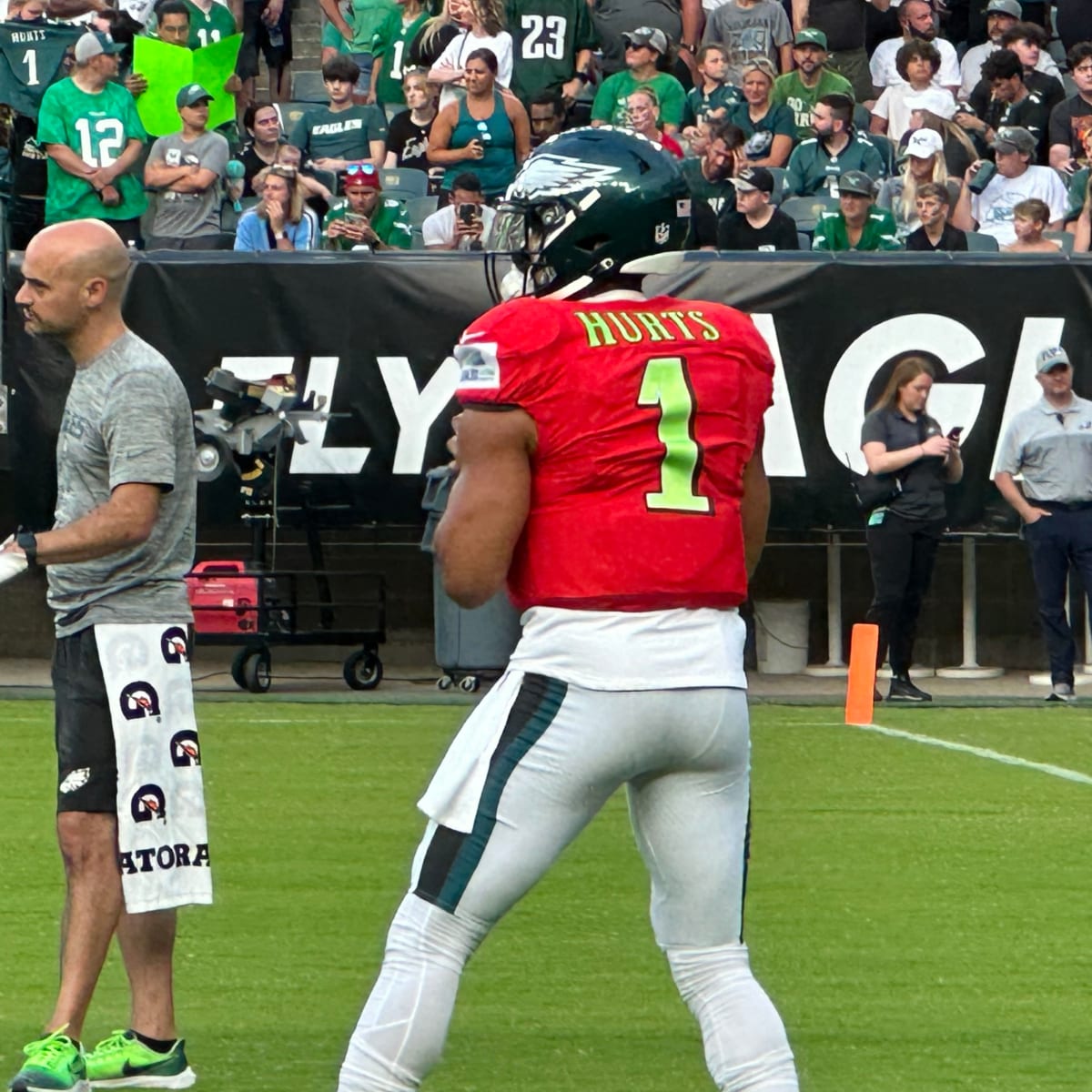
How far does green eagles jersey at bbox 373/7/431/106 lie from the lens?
18234 mm

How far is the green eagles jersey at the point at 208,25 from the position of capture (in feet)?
58.0

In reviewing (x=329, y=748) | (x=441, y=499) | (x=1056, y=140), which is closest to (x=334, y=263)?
(x=441, y=499)

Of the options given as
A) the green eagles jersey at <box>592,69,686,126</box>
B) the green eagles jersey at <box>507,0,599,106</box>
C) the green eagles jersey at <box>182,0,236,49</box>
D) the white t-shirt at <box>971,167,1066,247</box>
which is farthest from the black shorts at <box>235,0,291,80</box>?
the white t-shirt at <box>971,167,1066,247</box>

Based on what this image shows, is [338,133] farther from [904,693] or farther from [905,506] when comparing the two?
[904,693]

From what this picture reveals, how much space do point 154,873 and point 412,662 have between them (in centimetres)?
1086

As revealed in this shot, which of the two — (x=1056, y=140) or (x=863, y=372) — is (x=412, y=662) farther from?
(x=1056, y=140)

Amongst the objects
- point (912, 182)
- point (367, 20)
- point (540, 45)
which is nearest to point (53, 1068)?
point (912, 182)

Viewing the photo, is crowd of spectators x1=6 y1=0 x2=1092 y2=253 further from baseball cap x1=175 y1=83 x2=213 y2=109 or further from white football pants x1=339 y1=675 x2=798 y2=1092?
white football pants x1=339 y1=675 x2=798 y2=1092

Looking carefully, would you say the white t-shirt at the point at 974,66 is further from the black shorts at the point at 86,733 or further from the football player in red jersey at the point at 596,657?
the football player in red jersey at the point at 596,657

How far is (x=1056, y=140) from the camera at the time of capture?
58.0ft

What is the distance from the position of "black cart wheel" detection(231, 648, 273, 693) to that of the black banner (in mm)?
964

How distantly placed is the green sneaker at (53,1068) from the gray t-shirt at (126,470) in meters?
0.89

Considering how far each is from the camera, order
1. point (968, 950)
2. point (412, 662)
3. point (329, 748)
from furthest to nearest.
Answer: point (412, 662), point (329, 748), point (968, 950)

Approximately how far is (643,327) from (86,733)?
1.85 m
